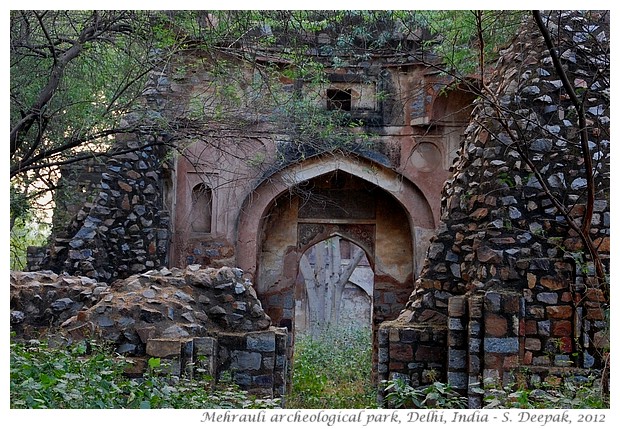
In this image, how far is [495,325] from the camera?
624cm

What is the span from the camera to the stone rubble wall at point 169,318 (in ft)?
18.5

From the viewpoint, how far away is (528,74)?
6.98 meters

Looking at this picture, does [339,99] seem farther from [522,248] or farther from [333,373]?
[522,248]

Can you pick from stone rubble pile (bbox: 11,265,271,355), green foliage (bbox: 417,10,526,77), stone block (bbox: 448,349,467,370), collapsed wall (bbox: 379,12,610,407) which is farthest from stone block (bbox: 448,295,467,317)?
green foliage (bbox: 417,10,526,77)

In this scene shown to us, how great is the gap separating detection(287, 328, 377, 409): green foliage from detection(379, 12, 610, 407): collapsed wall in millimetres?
780

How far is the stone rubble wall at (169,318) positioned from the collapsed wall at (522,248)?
121cm

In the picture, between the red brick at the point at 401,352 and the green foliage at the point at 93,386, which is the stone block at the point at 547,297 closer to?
the red brick at the point at 401,352

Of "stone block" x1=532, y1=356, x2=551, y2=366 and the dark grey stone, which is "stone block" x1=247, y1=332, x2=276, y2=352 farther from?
"stone block" x1=532, y1=356, x2=551, y2=366

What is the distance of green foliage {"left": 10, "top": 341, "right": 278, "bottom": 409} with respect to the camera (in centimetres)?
399

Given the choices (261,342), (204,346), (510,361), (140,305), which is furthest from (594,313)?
(140,305)

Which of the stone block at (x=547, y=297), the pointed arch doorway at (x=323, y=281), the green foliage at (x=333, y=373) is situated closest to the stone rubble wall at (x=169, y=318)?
the green foliage at (x=333, y=373)

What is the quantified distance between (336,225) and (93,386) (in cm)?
788

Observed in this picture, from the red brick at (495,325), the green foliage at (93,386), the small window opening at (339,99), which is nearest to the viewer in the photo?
the green foliage at (93,386)
